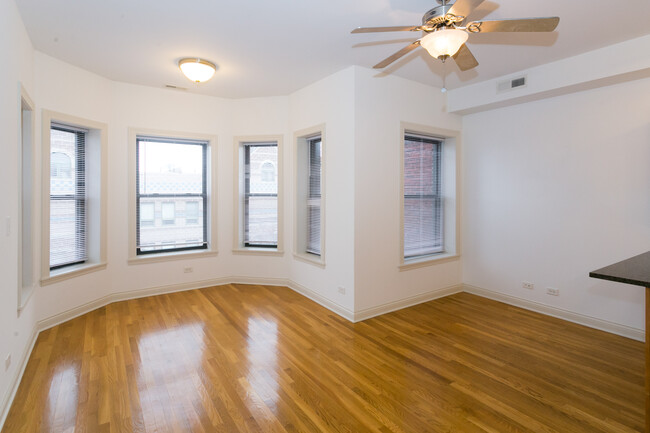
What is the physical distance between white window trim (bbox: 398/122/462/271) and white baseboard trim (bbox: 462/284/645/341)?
59 centimetres

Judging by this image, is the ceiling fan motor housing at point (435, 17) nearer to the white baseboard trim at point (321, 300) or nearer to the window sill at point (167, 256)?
the white baseboard trim at point (321, 300)

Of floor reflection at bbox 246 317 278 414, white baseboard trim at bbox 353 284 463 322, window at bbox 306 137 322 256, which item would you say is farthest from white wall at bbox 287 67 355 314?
floor reflection at bbox 246 317 278 414

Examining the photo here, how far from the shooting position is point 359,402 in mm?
2301

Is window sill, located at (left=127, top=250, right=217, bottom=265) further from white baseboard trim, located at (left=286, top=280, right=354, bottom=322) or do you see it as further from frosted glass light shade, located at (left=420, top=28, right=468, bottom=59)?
frosted glass light shade, located at (left=420, top=28, right=468, bottom=59)

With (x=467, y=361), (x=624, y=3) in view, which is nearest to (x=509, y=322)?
(x=467, y=361)

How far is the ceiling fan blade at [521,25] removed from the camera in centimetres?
181

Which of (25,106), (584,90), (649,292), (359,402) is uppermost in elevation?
(584,90)

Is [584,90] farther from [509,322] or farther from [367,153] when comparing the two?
[509,322]

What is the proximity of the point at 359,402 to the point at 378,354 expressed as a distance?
73 cm

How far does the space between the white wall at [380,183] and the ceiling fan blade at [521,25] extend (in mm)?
1794

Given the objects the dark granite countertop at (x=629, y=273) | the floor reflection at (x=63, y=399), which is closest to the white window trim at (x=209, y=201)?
the floor reflection at (x=63, y=399)

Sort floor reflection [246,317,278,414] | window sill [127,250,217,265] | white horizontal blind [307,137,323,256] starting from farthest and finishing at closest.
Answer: white horizontal blind [307,137,323,256] < window sill [127,250,217,265] < floor reflection [246,317,278,414]

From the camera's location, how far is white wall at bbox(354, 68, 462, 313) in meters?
3.76

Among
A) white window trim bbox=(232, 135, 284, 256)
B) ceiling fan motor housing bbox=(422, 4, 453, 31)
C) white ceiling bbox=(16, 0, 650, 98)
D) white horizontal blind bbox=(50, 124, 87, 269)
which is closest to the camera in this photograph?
ceiling fan motor housing bbox=(422, 4, 453, 31)
